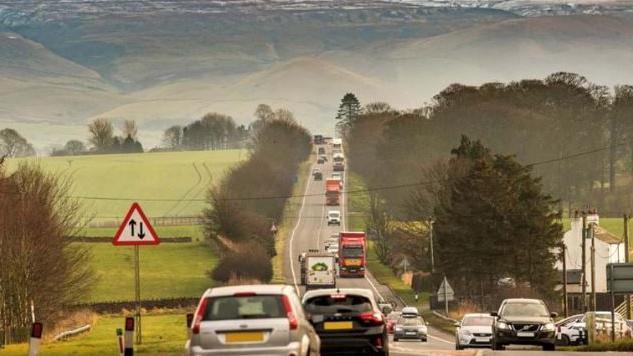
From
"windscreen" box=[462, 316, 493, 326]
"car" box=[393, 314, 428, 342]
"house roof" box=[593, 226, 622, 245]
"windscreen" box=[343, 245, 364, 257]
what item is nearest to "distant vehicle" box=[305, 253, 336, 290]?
"windscreen" box=[343, 245, 364, 257]

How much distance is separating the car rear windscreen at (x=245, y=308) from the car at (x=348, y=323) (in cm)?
791

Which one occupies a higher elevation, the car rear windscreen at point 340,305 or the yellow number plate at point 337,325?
the car rear windscreen at point 340,305

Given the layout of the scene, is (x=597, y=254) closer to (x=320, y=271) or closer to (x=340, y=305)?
(x=320, y=271)

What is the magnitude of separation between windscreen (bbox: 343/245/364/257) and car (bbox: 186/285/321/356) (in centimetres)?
12366

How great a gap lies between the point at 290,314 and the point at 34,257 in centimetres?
4709

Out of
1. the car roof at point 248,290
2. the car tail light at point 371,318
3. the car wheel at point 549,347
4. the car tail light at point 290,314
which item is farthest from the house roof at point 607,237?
the car tail light at point 290,314

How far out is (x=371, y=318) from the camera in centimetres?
4253

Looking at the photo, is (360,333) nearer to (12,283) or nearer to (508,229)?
(12,283)

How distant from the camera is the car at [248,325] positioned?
3391cm

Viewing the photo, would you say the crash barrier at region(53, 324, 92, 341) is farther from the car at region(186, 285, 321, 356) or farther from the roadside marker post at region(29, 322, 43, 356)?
the car at region(186, 285, 321, 356)

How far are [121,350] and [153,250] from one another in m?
119

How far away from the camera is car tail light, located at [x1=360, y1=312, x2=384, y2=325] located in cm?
4250

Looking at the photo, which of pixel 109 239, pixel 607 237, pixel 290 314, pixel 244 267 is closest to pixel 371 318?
pixel 290 314

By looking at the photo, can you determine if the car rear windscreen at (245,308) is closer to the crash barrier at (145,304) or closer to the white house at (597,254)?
the crash barrier at (145,304)
